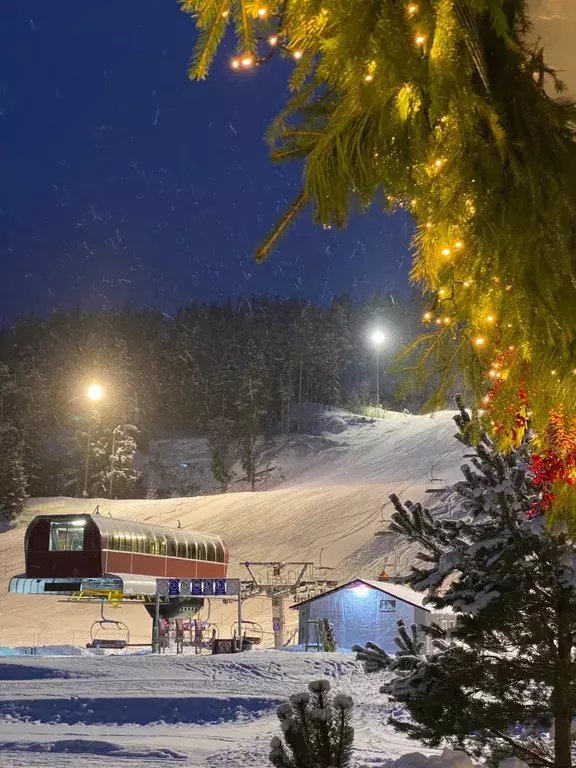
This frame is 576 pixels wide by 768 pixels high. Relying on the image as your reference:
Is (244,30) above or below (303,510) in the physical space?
below

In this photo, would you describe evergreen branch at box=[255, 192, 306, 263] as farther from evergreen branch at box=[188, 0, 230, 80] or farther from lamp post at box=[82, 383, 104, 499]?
lamp post at box=[82, 383, 104, 499]

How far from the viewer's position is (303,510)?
2314 inches

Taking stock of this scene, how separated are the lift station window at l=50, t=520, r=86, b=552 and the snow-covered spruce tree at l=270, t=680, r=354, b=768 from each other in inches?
1060

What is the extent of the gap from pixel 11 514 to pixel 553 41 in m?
69.7

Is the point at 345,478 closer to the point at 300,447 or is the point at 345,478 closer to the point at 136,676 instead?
the point at 300,447

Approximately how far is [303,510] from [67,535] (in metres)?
31.0

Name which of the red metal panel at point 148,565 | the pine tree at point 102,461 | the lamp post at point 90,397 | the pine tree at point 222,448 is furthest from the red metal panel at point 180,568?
the pine tree at point 222,448

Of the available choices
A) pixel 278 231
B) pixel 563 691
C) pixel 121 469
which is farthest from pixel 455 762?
pixel 121 469

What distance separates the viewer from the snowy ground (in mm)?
11445

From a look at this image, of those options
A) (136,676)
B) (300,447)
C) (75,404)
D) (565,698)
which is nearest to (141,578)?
(136,676)

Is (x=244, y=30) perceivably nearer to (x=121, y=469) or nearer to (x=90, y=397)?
(x=90, y=397)

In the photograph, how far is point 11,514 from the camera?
66062 mm

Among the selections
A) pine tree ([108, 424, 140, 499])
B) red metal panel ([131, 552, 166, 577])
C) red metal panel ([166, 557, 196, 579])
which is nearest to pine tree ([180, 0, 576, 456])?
red metal panel ([131, 552, 166, 577])

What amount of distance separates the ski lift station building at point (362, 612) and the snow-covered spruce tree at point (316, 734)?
25.8 m
